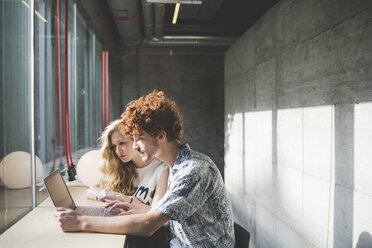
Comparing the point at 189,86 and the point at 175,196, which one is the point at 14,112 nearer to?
the point at 175,196

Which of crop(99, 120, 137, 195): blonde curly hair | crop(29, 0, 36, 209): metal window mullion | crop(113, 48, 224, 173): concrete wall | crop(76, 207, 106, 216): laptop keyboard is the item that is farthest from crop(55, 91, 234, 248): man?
crop(113, 48, 224, 173): concrete wall

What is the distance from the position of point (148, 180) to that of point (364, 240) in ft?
4.99

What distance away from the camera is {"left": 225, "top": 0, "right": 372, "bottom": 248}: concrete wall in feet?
6.97

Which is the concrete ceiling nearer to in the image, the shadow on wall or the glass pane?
the glass pane

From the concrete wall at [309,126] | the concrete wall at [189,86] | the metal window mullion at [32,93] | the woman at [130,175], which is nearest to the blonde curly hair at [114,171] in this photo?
the woman at [130,175]

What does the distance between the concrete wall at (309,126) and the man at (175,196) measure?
1168mm

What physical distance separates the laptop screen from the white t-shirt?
0.47m

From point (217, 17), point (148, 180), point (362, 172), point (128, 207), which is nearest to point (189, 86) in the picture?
point (217, 17)

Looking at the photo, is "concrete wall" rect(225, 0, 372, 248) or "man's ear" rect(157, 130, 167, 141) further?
"concrete wall" rect(225, 0, 372, 248)

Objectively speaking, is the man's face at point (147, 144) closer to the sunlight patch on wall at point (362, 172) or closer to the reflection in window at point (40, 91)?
the reflection in window at point (40, 91)

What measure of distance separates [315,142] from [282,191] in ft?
2.64

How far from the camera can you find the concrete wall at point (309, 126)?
2.12 meters

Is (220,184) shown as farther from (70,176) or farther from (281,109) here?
(281,109)

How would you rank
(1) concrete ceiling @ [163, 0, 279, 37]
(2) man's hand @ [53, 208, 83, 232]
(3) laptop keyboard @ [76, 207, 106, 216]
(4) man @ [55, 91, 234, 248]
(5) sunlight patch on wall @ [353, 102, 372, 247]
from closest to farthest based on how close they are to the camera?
(4) man @ [55, 91, 234, 248] → (2) man's hand @ [53, 208, 83, 232] → (3) laptop keyboard @ [76, 207, 106, 216] → (5) sunlight patch on wall @ [353, 102, 372, 247] → (1) concrete ceiling @ [163, 0, 279, 37]
